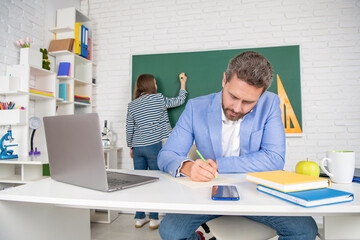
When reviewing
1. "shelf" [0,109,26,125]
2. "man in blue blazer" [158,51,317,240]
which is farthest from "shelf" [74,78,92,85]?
"man in blue blazer" [158,51,317,240]

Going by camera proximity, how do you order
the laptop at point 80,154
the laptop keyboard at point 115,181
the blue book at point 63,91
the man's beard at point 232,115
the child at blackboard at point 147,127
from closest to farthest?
the laptop at point 80,154
the laptop keyboard at point 115,181
the man's beard at point 232,115
the child at blackboard at point 147,127
the blue book at point 63,91

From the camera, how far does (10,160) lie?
2.07 meters

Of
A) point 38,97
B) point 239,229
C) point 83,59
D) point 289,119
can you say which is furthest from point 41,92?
point 289,119

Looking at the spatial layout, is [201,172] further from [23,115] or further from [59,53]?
[59,53]

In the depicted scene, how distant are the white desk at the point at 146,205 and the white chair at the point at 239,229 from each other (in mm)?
247

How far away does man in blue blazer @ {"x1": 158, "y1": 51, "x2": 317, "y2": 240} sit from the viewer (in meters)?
1.01

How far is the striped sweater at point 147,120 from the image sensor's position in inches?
103

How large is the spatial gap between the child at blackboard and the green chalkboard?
1.03 ft

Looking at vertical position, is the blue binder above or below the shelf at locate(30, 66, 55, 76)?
above

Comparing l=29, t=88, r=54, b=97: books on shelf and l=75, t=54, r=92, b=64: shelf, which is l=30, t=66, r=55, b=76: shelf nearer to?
l=29, t=88, r=54, b=97: books on shelf

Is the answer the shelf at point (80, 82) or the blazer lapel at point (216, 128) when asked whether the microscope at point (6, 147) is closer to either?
the shelf at point (80, 82)

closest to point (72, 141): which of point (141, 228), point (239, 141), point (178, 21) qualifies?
point (239, 141)

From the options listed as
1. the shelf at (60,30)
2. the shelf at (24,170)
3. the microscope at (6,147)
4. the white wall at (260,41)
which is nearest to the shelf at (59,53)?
the shelf at (60,30)

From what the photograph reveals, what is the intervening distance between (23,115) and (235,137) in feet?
6.58
